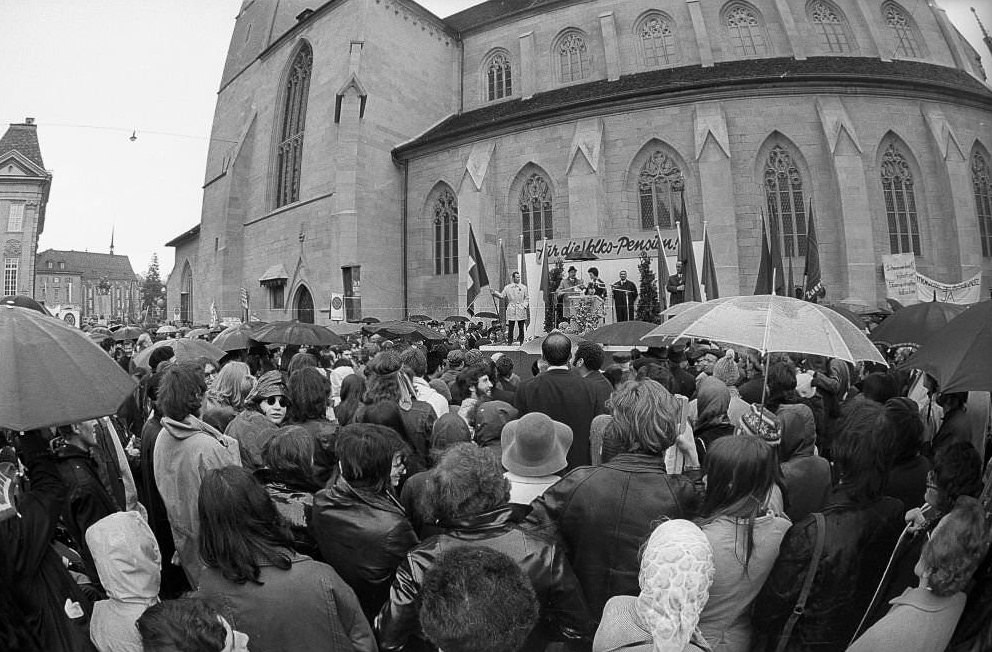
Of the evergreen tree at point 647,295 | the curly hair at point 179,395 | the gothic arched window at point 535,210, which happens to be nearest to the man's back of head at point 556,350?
the curly hair at point 179,395

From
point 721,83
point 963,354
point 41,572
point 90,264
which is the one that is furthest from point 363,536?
point 90,264

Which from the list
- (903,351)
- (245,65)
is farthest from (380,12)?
(903,351)

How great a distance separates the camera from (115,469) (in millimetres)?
3025

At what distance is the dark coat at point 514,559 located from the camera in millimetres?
2189

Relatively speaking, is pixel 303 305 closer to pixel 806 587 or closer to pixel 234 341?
pixel 234 341

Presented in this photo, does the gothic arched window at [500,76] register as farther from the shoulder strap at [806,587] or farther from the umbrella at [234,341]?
the shoulder strap at [806,587]

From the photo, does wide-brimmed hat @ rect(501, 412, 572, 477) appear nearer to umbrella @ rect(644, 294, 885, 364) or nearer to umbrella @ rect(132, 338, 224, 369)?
umbrella @ rect(644, 294, 885, 364)

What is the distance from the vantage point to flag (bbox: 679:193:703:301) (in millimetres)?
13961

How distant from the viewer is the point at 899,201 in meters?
23.4

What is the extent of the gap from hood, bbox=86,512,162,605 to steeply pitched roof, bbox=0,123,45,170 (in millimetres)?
50170

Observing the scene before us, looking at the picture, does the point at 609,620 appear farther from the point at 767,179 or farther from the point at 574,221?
the point at 767,179

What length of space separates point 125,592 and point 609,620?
5.32 feet

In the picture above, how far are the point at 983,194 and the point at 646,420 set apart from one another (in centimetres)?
2958

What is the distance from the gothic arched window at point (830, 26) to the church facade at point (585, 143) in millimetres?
76
